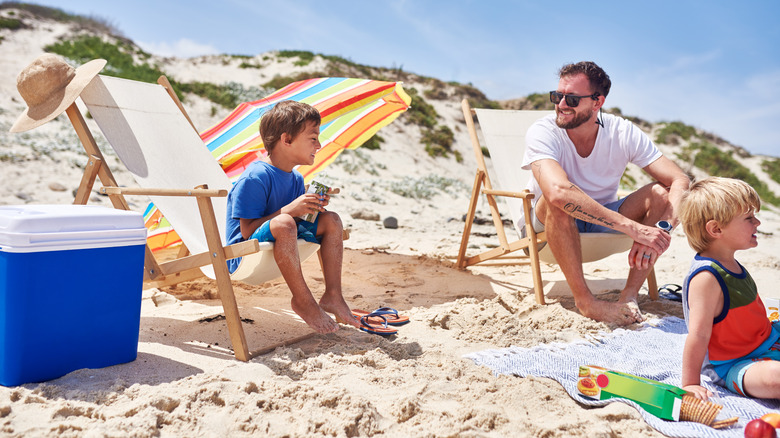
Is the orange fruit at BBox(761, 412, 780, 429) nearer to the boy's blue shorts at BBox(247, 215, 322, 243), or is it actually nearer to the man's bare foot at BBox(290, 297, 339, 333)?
the man's bare foot at BBox(290, 297, 339, 333)

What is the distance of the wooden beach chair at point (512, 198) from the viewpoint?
3.27m

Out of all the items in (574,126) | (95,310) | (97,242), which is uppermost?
(574,126)

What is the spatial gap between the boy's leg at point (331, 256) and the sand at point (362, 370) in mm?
190

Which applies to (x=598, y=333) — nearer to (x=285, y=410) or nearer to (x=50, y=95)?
(x=285, y=410)

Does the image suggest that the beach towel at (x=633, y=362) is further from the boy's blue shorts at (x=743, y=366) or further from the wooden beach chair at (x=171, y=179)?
the wooden beach chair at (x=171, y=179)

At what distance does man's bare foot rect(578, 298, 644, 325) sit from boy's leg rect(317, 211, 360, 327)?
1280mm

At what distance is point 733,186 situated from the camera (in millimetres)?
1996

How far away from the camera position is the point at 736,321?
1.95 m

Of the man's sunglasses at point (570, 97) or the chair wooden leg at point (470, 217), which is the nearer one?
the man's sunglasses at point (570, 97)

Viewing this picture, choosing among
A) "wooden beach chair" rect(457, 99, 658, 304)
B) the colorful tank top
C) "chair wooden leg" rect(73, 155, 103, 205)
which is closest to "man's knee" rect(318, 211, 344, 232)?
"chair wooden leg" rect(73, 155, 103, 205)

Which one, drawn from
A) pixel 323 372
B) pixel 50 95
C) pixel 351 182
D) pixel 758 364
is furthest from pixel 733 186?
pixel 351 182

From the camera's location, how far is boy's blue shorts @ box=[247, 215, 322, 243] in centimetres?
252

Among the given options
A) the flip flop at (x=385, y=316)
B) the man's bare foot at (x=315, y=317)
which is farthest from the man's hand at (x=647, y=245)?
the man's bare foot at (x=315, y=317)

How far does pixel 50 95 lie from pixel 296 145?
1.16 meters
